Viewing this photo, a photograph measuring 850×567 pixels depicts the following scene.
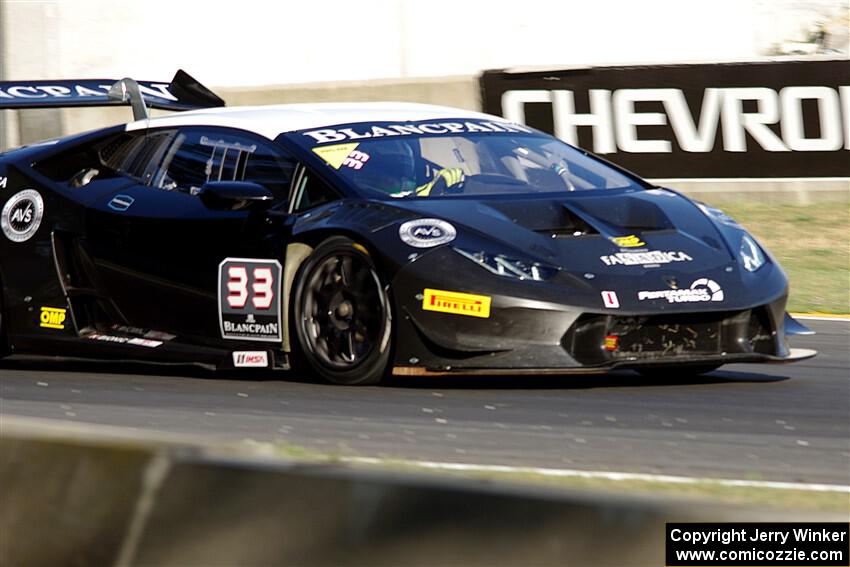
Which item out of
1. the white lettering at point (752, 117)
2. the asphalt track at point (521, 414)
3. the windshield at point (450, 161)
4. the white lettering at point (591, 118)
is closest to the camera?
the asphalt track at point (521, 414)

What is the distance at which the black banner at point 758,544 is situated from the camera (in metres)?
2.85

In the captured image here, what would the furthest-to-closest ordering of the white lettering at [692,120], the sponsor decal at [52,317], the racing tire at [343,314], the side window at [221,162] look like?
the white lettering at [692,120], the sponsor decal at [52,317], the side window at [221,162], the racing tire at [343,314]

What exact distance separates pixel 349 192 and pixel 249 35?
18.3 m

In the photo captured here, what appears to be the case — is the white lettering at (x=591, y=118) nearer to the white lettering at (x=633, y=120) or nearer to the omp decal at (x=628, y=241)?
the white lettering at (x=633, y=120)

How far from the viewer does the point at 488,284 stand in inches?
264

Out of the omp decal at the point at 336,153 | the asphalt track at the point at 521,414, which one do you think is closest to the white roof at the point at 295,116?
the omp decal at the point at 336,153

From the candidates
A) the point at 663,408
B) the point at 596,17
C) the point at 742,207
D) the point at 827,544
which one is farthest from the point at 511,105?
the point at 827,544

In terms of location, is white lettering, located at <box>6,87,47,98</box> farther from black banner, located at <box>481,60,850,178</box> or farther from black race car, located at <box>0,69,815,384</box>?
black banner, located at <box>481,60,850,178</box>

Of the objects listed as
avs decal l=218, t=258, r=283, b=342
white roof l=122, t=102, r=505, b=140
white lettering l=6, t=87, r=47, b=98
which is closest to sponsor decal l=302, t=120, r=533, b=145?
white roof l=122, t=102, r=505, b=140

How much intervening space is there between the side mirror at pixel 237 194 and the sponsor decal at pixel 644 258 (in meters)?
1.59

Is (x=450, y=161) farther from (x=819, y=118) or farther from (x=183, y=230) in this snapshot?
(x=819, y=118)

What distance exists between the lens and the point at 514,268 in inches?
265

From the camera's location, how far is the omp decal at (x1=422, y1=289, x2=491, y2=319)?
6688 millimetres

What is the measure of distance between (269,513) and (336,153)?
181 inches
